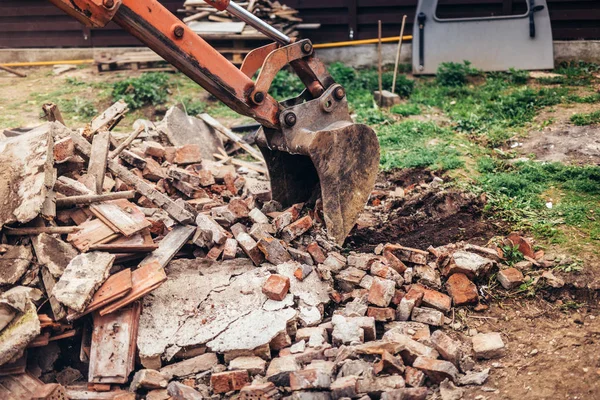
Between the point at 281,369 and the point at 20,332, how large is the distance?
5.77 ft

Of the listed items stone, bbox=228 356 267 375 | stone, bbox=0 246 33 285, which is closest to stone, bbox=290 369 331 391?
stone, bbox=228 356 267 375

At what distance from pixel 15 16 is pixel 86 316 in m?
10.1

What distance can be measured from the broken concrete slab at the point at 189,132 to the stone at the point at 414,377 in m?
4.27

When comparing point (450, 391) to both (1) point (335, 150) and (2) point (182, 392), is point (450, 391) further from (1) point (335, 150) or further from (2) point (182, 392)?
(1) point (335, 150)

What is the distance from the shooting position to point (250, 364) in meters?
4.23

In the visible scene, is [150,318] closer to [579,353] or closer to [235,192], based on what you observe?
[235,192]

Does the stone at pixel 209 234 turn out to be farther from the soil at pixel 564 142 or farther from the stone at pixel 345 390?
the soil at pixel 564 142

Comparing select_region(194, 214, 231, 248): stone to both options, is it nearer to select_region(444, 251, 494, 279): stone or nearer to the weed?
select_region(444, 251, 494, 279): stone

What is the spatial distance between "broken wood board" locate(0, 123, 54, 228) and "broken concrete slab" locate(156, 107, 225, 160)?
2.34m

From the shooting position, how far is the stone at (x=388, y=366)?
405 centimetres

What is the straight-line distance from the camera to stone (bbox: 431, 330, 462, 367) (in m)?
4.21

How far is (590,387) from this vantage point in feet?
12.6

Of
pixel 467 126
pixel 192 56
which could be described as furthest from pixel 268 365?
pixel 467 126

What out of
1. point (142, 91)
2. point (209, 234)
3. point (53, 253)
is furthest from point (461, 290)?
point (142, 91)
